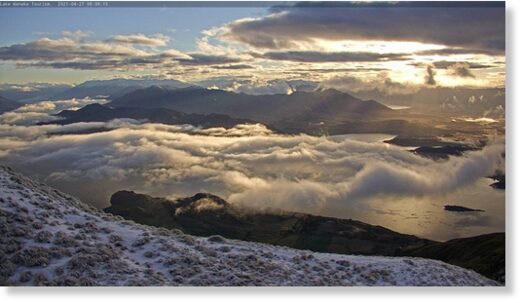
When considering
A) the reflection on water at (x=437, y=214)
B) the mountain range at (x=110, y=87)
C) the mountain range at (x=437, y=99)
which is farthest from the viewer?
the mountain range at (x=110, y=87)

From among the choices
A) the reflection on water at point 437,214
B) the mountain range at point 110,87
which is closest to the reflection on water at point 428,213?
the reflection on water at point 437,214

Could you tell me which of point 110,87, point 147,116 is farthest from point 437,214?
point 110,87

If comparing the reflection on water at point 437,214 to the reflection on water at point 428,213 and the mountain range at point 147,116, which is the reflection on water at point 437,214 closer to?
the reflection on water at point 428,213

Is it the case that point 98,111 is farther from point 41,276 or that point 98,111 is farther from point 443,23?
point 443,23

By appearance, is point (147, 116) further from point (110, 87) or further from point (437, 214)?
point (437, 214)

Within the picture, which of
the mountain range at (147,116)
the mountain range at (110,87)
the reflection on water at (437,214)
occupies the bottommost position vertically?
the reflection on water at (437,214)

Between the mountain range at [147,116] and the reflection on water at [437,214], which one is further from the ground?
the mountain range at [147,116]
